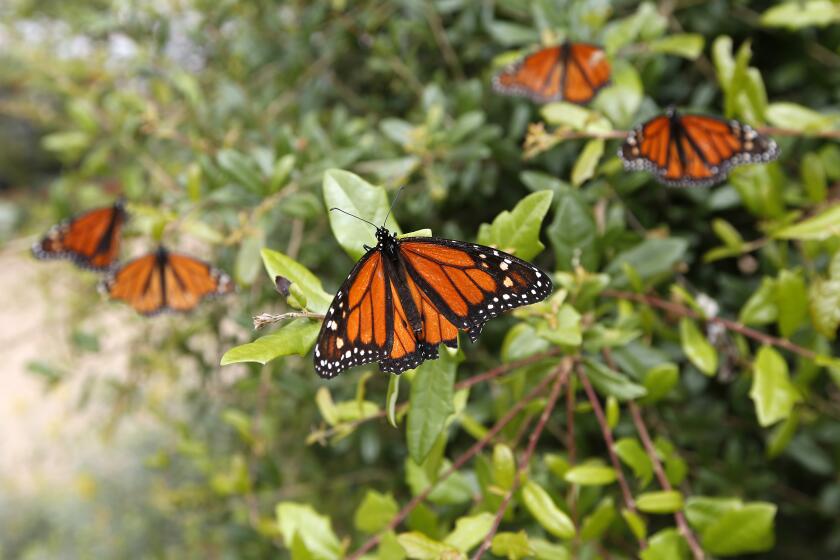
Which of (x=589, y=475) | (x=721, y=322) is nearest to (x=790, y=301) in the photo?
(x=721, y=322)

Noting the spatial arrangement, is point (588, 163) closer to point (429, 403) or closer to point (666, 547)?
point (429, 403)

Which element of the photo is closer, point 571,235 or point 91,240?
point 571,235

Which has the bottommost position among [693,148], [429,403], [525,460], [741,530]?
[741,530]

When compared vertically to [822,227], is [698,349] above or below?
below

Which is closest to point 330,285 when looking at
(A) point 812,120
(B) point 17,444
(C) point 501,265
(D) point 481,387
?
(D) point 481,387

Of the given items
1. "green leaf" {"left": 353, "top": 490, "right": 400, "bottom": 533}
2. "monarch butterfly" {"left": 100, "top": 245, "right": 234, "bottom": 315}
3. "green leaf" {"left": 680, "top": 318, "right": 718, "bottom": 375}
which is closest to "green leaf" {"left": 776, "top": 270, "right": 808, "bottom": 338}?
"green leaf" {"left": 680, "top": 318, "right": 718, "bottom": 375}

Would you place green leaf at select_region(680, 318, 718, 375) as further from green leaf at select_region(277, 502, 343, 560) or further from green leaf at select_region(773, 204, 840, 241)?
green leaf at select_region(277, 502, 343, 560)
